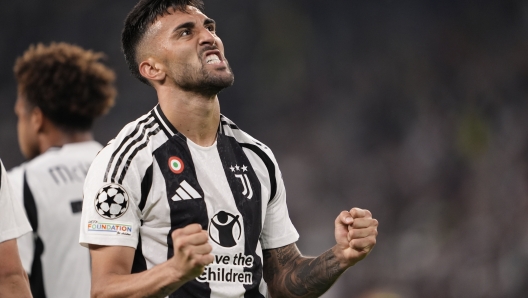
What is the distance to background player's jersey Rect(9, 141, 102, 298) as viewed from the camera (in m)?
4.07

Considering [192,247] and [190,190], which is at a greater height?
[190,190]

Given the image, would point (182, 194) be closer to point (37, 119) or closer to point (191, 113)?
point (191, 113)

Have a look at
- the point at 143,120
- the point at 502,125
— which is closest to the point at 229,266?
the point at 143,120

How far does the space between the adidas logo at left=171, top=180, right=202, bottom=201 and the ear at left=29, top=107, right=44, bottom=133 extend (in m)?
2.15

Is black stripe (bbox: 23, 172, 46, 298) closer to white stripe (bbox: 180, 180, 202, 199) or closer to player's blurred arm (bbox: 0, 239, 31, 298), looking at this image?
player's blurred arm (bbox: 0, 239, 31, 298)

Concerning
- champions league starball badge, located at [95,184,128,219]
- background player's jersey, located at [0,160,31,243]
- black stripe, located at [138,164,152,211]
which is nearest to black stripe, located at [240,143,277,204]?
black stripe, located at [138,164,152,211]

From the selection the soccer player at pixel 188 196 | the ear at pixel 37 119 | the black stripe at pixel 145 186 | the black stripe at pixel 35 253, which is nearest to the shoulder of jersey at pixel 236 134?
the soccer player at pixel 188 196

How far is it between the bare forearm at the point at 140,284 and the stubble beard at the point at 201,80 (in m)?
0.86

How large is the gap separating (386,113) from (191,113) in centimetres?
626

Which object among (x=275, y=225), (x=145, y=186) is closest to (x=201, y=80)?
(x=145, y=186)

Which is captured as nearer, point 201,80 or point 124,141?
point 124,141

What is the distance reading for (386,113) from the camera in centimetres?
895

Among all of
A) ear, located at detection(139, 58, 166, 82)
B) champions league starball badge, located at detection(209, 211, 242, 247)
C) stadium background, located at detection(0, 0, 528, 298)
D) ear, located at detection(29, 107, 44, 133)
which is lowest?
champions league starball badge, located at detection(209, 211, 242, 247)

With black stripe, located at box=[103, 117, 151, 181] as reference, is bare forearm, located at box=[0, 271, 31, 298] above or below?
below
